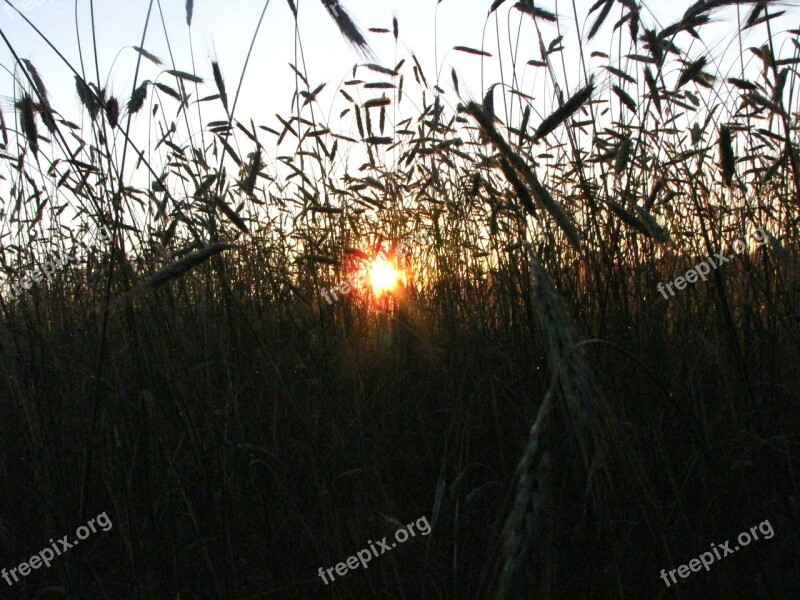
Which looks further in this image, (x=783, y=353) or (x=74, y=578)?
(x=783, y=353)

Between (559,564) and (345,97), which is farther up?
(345,97)

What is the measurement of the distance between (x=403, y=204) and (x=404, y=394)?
1110 millimetres

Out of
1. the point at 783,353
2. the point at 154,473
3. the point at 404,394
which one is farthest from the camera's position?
the point at 404,394

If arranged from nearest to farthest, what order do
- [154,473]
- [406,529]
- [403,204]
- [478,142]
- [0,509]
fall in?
1. [406,529]
2. [154,473]
3. [0,509]
4. [478,142]
5. [403,204]

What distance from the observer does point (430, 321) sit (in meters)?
2.34

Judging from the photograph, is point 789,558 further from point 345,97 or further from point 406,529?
point 345,97

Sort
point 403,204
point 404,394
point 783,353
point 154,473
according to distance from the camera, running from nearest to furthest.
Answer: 1. point 154,473
2. point 783,353
3. point 404,394
4. point 403,204

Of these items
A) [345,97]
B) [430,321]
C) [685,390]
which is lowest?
[685,390]

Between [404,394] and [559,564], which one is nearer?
[559,564]

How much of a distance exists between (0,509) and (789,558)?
181 cm

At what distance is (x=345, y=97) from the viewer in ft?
10.4

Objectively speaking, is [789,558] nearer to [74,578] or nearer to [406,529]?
[406,529]

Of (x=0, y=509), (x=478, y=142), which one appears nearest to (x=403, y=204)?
(x=478, y=142)

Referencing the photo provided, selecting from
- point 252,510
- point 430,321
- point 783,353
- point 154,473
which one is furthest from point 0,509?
point 783,353
